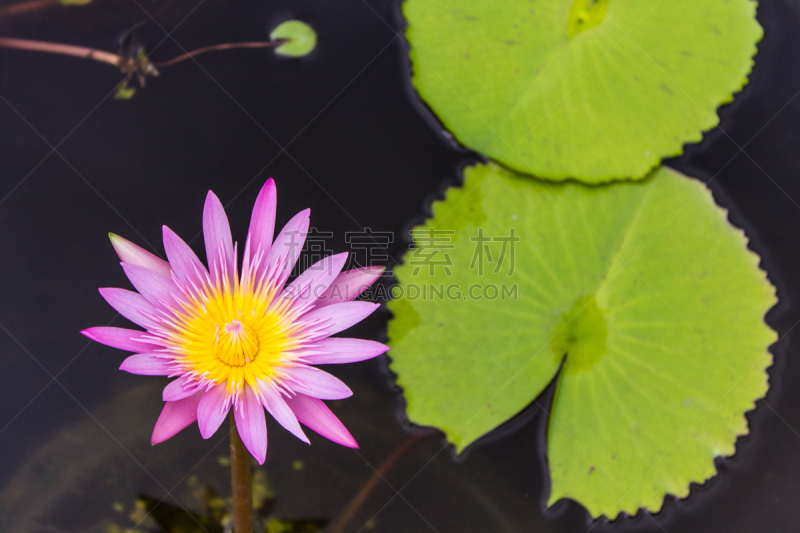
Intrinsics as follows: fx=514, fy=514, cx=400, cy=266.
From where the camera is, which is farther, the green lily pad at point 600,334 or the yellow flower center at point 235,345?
the green lily pad at point 600,334

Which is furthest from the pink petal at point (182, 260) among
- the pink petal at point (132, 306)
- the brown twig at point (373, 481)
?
the brown twig at point (373, 481)

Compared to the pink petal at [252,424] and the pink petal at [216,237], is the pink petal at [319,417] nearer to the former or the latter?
the pink petal at [252,424]

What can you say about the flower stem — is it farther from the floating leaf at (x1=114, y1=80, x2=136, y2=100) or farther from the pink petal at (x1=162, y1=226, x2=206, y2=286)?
the floating leaf at (x1=114, y1=80, x2=136, y2=100)

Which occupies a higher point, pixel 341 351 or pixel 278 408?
pixel 341 351

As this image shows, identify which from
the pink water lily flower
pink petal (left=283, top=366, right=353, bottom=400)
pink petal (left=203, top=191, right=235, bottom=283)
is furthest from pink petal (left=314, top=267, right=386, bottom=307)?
pink petal (left=203, top=191, right=235, bottom=283)

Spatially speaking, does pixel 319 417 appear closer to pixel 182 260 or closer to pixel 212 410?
pixel 212 410

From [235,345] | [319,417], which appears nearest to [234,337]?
[235,345]

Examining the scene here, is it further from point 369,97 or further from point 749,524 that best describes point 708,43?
point 749,524
